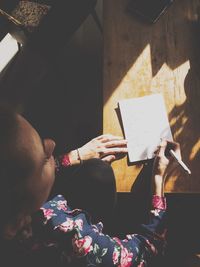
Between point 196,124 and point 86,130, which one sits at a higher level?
point 196,124

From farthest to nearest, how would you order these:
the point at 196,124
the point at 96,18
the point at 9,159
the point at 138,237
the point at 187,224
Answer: the point at 96,18 < the point at 187,224 < the point at 196,124 < the point at 138,237 < the point at 9,159

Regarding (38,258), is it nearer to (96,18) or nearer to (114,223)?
(114,223)

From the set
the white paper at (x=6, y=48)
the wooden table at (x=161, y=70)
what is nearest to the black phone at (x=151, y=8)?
the wooden table at (x=161, y=70)

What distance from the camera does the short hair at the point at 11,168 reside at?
30.1 inches

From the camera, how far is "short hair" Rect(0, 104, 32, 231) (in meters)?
0.76

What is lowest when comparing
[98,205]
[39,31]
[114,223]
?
[114,223]

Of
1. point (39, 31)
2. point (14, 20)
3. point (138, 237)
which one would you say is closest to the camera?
point (138, 237)

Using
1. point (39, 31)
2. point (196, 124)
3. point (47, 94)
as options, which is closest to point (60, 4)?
→ point (39, 31)

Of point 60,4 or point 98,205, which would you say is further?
point 60,4

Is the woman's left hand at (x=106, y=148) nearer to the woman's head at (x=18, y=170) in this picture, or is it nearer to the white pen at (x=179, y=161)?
the white pen at (x=179, y=161)

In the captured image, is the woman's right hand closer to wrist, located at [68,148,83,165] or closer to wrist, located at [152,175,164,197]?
wrist, located at [152,175,164,197]

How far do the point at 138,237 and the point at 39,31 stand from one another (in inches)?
75.1

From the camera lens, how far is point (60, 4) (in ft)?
7.83

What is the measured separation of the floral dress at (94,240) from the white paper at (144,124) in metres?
0.25
